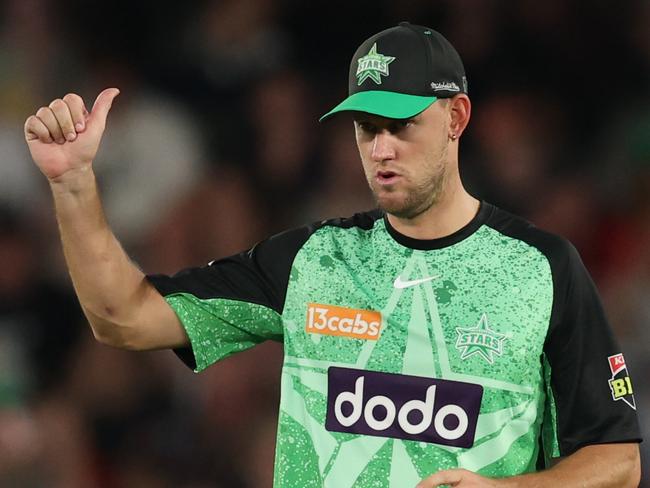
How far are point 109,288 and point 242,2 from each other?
13.6ft

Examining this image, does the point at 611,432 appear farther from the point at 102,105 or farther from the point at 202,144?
the point at 202,144

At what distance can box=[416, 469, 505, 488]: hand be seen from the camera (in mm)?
3033

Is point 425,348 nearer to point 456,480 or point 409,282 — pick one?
point 409,282

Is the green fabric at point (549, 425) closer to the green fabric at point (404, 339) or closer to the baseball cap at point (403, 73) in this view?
the green fabric at point (404, 339)

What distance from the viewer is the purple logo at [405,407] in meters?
3.30

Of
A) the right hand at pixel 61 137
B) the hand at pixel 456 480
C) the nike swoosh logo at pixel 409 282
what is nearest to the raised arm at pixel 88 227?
the right hand at pixel 61 137

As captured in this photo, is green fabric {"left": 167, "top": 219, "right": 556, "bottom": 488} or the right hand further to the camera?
green fabric {"left": 167, "top": 219, "right": 556, "bottom": 488}

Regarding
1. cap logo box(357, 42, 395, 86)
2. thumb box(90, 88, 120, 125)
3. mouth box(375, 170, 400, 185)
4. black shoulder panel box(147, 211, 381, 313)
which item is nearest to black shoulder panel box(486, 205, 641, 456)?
mouth box(375, 170, 400, 185)

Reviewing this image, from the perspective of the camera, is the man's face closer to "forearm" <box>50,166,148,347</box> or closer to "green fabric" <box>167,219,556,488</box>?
"green fabric" <box>167,219,556,488</box>

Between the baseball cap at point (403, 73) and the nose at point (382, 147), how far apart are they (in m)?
0.09

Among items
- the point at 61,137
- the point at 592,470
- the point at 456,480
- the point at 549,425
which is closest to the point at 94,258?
the point at 61,137

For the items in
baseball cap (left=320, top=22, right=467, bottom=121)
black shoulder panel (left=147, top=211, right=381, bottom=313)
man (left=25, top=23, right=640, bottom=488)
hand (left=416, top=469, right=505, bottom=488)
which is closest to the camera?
hand (left=416, top=469, right=505, bottom=488)

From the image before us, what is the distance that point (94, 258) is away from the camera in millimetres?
3268

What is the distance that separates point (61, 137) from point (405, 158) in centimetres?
93
